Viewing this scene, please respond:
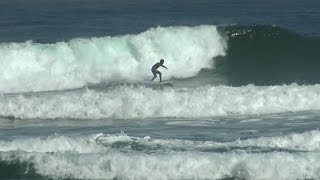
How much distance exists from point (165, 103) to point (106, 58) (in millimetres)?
8324

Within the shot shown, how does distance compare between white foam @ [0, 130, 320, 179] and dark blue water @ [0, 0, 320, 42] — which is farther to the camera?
dark blue water @ [0, 0, 320, 42]

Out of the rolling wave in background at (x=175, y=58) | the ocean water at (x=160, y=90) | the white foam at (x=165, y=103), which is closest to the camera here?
the ocean water at (x=160, y=90)

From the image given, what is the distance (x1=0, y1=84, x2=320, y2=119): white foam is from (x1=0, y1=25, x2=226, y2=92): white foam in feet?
15.1

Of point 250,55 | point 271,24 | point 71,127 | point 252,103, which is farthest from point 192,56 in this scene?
point 71,127

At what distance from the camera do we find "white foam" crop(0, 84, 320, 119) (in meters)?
23.7

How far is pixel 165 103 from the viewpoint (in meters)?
24.1

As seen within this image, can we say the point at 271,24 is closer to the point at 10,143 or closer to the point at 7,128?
the point at 7,128

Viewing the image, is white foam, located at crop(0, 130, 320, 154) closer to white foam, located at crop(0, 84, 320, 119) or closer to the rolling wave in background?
white foam, located at crop(0, 84, 320, 119)

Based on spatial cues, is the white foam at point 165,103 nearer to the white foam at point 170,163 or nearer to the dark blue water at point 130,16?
the white foam at point 170,163

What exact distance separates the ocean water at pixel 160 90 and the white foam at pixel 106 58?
0.16 ft

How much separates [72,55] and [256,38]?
24.5 feet

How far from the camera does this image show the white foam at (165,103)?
77.6 feet

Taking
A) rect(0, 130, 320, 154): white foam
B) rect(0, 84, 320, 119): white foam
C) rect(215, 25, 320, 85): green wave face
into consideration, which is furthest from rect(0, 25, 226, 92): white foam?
rect(0, 130, 320, 154): white foam

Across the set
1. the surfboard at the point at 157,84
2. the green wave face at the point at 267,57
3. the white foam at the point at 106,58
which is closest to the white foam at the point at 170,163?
the surfboard at the point at 157,84
